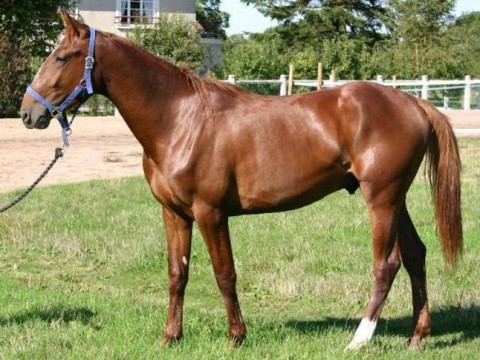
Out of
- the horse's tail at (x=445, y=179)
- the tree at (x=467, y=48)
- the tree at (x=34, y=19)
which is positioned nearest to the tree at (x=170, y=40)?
the tree at (x=34, y=19)

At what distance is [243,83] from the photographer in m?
31.4

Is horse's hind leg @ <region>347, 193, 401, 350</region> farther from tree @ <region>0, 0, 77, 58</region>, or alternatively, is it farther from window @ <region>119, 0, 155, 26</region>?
window @ <region>119, 0, 155, 26</region>

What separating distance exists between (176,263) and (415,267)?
1.78 meters

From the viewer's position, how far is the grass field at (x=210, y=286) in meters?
5.53

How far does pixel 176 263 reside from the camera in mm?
5789

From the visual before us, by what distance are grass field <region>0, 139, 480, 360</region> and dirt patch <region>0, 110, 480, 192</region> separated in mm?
2994

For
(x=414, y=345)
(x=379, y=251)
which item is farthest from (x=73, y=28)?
(x=414, y=345)

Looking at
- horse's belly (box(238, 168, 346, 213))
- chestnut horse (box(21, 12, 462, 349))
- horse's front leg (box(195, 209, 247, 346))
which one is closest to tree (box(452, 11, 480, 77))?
chestnut horse (box(21, 12, 462, 349))

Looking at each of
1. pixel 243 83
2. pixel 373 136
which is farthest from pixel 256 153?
pixel 243 83

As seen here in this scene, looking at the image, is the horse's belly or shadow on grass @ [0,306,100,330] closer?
the horse's belly

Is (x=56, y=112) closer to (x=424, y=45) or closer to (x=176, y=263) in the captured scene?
(x=176, y=263)

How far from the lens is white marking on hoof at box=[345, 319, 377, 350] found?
5465 millimetres

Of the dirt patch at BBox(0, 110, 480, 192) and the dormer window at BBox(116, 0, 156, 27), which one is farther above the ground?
the dormer window at BBox(116, 0, 156, 27)

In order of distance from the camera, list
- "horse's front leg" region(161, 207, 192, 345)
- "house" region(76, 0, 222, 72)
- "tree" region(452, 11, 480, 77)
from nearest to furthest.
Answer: "horse's front leg" region(161, 207, 192, 345), "house" region(76, 0, 222, 72), "tree" region(452, 11, 480, 77)
